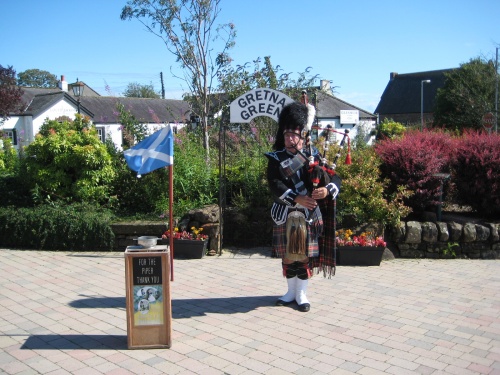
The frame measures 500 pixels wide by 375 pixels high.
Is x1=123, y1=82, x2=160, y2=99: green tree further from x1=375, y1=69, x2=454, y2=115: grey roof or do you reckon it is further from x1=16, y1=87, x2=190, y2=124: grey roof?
x1=375, y1=69, x2=454, y2=115: grey roof

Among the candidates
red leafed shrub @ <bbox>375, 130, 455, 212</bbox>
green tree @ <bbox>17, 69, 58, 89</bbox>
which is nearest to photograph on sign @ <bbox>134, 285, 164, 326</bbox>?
red leafed shrub @ <bbox>375, 130, 455, 212</bbox>

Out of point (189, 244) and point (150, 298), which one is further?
point (189, 244)

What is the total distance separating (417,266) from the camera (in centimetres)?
709

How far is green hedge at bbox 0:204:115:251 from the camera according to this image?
25.1 feet

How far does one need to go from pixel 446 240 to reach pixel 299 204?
3.52 metres

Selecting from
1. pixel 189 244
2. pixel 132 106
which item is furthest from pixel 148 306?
pixel 132 106

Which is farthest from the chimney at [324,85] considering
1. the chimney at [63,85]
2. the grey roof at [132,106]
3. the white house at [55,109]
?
the chimney at [63,85]

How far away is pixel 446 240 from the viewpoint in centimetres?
751

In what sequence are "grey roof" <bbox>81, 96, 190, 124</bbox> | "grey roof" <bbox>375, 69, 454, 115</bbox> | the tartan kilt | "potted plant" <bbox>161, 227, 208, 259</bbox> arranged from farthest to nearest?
"grey roof" <bbox>375, 69, 454, 115</bbox>, "grey roof" <bbox>81, 96, 190, 124</bbox>, "potted plant" <bbox>161, 227, 208, 259</bbox>, the tartan kilt

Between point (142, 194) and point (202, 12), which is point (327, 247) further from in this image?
point (202, 12)

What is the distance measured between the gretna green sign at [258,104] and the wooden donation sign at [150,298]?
3.42 m

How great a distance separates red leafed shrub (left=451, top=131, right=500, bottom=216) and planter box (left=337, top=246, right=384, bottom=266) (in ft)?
7.12

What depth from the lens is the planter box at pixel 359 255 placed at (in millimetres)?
6980

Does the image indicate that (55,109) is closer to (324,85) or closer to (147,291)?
(324,85)
